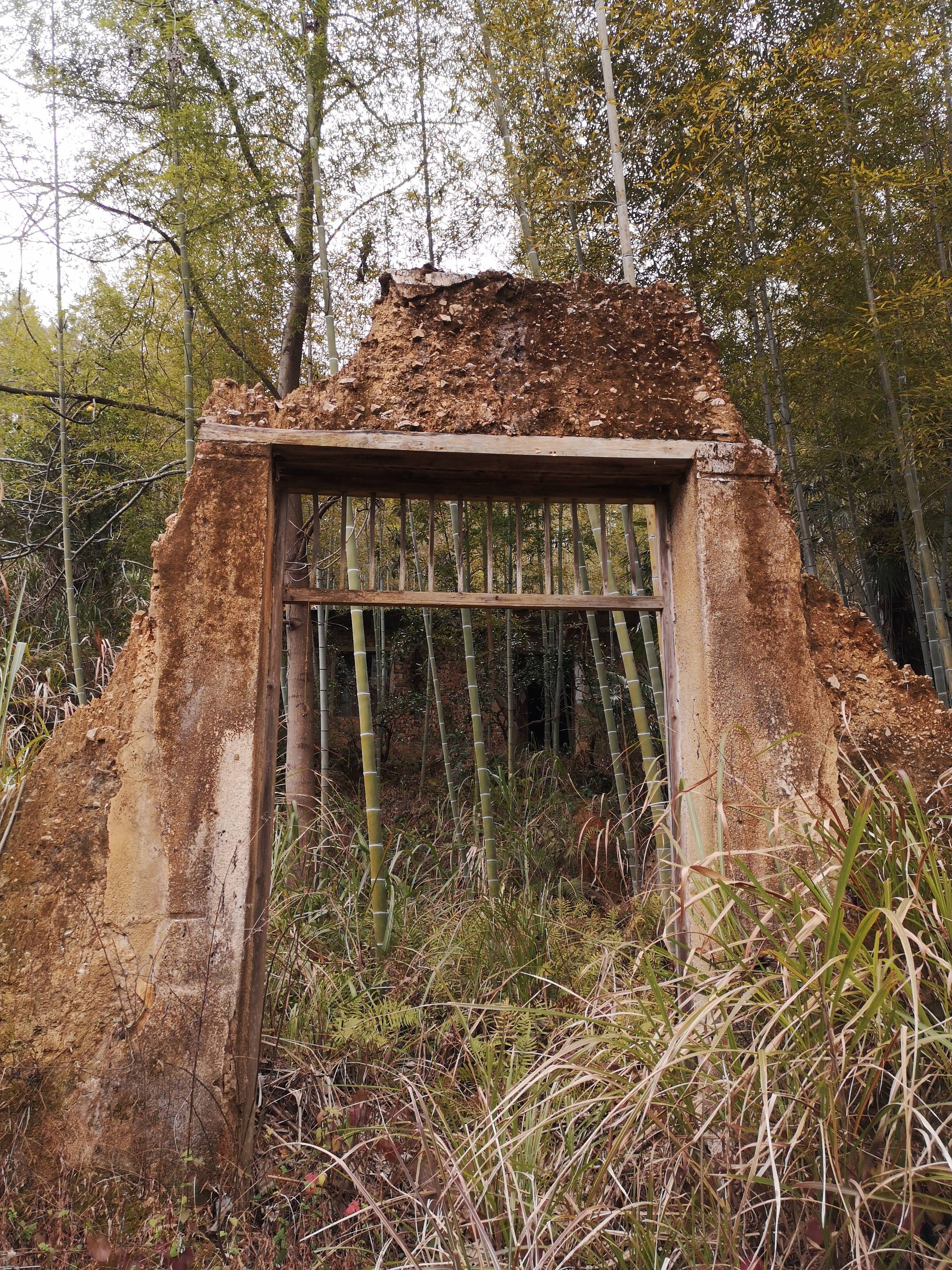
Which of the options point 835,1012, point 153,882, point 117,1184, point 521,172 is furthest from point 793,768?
point 521,172

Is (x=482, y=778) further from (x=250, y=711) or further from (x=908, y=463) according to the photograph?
(x=908, y=463)

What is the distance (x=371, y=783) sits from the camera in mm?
3164

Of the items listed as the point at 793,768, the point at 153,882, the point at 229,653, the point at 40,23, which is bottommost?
the point at 153,882

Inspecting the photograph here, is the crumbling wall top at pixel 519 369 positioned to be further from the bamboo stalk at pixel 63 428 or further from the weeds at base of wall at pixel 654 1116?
the bamboo stalk at pixel 63 428

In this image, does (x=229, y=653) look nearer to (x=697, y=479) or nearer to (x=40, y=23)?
(x=697, y=479)

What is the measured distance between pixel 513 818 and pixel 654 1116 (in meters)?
3.29

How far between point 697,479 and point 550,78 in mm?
3872

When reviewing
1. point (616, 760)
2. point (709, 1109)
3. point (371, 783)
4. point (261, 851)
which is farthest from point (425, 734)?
point (709, 1109)

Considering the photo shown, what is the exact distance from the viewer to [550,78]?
4965 millimetres

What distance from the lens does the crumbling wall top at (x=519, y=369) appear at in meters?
2.49

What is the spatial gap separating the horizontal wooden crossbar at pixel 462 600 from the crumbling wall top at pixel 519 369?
508 millimetres

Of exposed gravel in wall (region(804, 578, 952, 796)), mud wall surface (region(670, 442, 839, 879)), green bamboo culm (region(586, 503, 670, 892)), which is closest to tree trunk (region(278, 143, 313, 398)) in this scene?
green bamboo culm (region(586, 503, 670, 892))

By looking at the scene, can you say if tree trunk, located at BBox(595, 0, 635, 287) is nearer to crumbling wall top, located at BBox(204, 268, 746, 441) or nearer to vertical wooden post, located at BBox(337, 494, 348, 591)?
crumbling wall top, located at BBox(204, 268, 746, 441)

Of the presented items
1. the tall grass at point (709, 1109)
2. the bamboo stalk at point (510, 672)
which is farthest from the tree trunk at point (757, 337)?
the tall grass at point (709, 1109)
